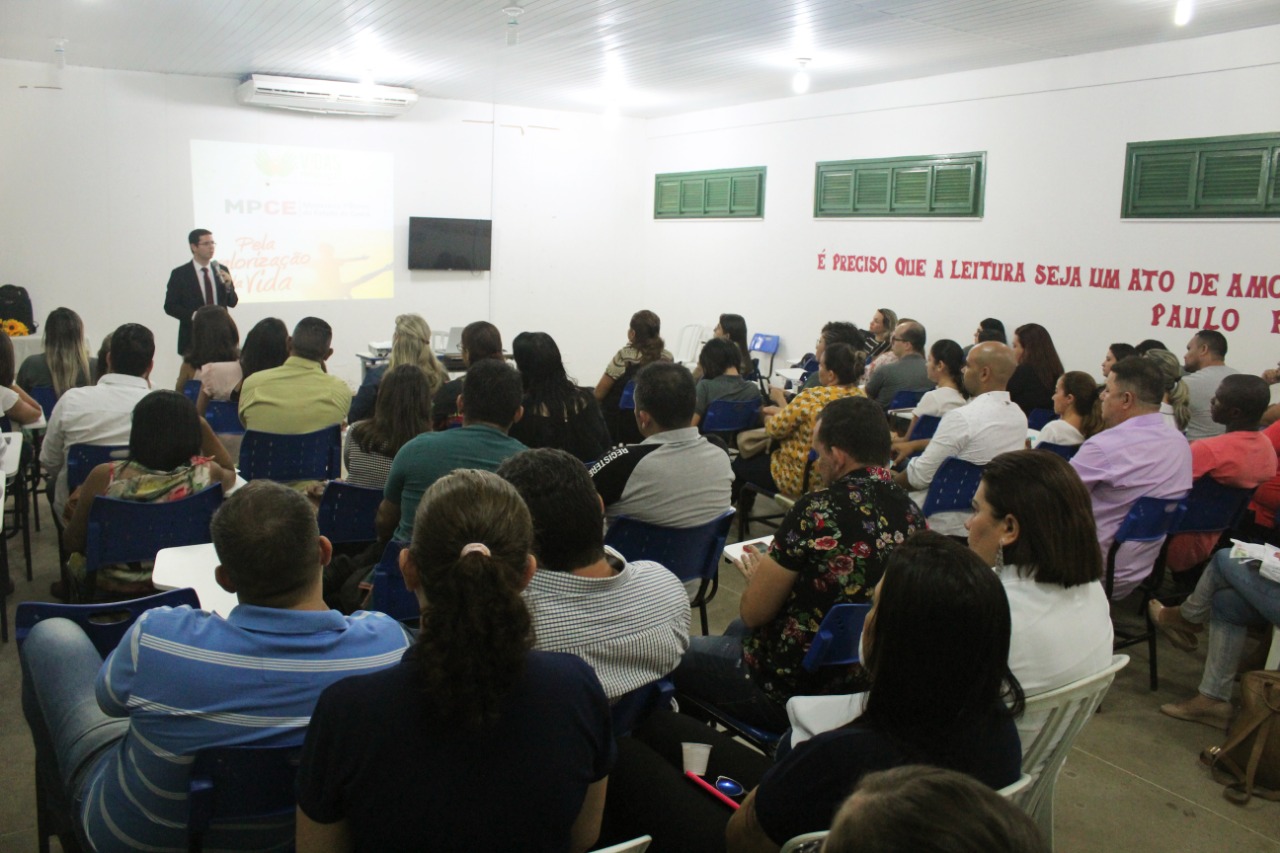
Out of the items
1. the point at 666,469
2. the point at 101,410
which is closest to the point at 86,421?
the point at 101,410

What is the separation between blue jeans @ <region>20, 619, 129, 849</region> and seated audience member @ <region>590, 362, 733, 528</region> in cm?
147

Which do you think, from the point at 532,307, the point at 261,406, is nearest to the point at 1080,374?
the point at 261,406

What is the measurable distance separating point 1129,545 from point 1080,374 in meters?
1.07

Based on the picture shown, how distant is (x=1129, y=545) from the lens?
145 inches

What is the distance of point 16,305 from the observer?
777 cm

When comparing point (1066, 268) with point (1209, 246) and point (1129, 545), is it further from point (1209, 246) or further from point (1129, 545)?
point (1129, 545)

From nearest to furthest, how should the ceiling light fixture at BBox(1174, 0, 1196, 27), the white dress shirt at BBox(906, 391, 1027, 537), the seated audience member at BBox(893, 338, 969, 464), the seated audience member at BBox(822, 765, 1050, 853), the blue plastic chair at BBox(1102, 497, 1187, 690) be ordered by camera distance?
the seated audience member at BBox(822, 765, 1050, 853) < the blue plastic chair at BBox(1102, 497, 1187, 690) < the white dress shirt at BBox(906, 391, 1027, 537) < the seated audience member at BBox(893, 338, 969, 464) < the ceiling light fixture at BBox(1174, 0, 1196, 27)

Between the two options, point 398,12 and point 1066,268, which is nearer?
point 398,12

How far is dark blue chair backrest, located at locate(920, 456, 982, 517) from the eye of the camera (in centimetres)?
395

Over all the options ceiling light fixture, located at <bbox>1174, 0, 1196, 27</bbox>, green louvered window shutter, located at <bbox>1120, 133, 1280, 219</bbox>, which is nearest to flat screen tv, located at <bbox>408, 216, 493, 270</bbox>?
green louvered window shutter, located at <bbox>1120, 133, 1280, 219</bbox>

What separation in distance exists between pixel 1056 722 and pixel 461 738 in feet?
4.00

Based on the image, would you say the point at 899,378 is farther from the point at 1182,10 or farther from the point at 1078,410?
the point at 1182,10

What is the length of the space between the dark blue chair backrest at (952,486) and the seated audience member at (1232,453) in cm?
85

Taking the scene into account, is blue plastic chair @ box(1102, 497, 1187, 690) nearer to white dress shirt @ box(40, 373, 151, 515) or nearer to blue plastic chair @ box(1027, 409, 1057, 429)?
blue plastic chair @ box(1027, 409, 1057, 429)
